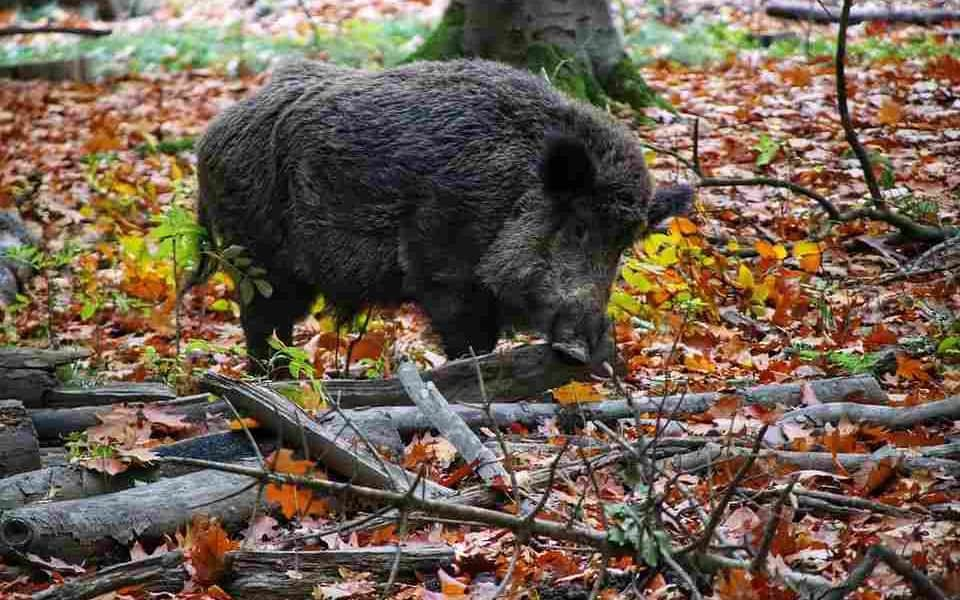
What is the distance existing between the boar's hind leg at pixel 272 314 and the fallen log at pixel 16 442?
2730mm

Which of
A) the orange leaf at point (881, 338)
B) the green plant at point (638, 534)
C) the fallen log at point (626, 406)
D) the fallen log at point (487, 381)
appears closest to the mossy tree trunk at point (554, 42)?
the orange leaf at point (881, 338)

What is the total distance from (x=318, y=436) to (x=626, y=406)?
4.60ft

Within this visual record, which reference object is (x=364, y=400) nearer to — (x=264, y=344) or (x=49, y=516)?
(x=49, y=516)

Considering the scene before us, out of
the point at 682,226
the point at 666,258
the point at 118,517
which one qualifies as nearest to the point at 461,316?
the point at 666,258

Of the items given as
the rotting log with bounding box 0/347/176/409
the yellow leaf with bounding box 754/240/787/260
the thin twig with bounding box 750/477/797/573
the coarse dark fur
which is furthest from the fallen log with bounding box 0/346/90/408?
the yellow leaf with bounding box 754/240/787/260

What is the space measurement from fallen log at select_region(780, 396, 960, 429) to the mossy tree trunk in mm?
5432

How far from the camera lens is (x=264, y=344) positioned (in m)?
7.57

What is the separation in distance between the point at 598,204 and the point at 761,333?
1.29 m

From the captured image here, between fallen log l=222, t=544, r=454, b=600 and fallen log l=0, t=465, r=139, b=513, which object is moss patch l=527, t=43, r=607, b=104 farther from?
fallen log l=222, t=544, r=454, b=600

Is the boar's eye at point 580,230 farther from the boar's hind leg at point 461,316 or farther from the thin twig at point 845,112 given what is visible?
the thin twig at point 845,112

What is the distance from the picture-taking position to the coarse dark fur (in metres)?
6.52

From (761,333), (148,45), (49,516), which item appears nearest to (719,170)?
(761,333)

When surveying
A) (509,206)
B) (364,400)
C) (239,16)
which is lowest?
(239,16)

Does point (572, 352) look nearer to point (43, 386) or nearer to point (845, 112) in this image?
point (43, 386)
